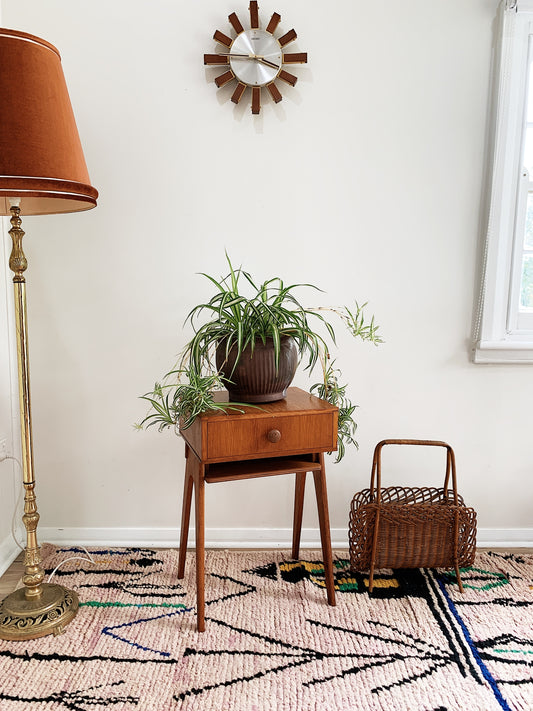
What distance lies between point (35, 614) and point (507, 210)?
221 centimetres

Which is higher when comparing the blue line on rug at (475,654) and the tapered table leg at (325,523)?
the tapered table leg at (325,523)

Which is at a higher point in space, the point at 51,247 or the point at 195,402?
the point at 51,247

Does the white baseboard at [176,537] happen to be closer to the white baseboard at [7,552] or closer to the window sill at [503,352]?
the white baseboard at [7,552]

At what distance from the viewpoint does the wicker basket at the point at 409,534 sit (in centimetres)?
198

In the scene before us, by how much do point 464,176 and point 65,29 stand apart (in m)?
1.62

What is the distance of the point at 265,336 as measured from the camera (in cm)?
172

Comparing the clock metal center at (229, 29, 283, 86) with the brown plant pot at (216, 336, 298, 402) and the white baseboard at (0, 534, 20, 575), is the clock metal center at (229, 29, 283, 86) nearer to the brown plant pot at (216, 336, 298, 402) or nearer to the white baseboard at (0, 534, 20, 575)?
the brown plant pot at (216, 336, 298, 402)

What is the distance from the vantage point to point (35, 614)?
5.70 ft

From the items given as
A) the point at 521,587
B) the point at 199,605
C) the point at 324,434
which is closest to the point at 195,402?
the point at 324,434

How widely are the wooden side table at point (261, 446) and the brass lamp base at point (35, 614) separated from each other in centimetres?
44

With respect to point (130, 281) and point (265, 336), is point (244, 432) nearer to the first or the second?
point (265, 336)

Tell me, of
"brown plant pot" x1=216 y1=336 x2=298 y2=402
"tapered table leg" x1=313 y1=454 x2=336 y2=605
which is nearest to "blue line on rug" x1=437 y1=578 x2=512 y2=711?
"tapered table leg" x1=313 y1=454 x2=336 y2=605

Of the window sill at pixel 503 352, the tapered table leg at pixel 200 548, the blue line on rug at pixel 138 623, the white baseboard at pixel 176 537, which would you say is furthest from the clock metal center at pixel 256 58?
the blue line on rug at pixel 138 623

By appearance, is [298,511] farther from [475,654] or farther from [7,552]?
[7,552]
